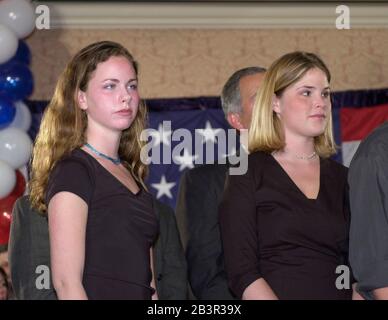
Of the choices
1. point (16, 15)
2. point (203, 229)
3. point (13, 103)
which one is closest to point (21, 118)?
point (13, 103)

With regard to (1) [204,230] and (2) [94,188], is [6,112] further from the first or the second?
(2) [94,188]

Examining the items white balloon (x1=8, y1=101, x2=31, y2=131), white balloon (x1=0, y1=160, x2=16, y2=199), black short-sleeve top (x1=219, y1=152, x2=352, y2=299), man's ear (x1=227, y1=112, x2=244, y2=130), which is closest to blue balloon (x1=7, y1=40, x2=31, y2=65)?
white balloon (x1=8, y1=101, x2=31, y2=131)

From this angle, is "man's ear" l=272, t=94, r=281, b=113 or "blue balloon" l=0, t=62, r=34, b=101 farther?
"blue balloon" l=0, t=62, r=34, b=101

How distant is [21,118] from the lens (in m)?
5.04

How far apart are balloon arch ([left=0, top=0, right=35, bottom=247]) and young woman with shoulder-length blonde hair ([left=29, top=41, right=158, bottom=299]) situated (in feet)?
8.13

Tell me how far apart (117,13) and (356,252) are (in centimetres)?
413

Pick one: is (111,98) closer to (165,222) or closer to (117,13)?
(165,222)

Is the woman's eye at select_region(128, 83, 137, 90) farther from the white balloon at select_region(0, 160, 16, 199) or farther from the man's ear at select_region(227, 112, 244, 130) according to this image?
the white balloon at select_region(0, 160, 16, 199)

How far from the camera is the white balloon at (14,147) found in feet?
15.7

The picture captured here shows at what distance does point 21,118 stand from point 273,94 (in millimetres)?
2786

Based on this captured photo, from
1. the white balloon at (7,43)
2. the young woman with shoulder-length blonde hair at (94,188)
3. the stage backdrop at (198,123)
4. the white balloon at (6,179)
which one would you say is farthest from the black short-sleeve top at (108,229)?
the stage backdrop at (198,123)

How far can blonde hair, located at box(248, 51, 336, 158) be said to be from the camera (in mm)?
2543
